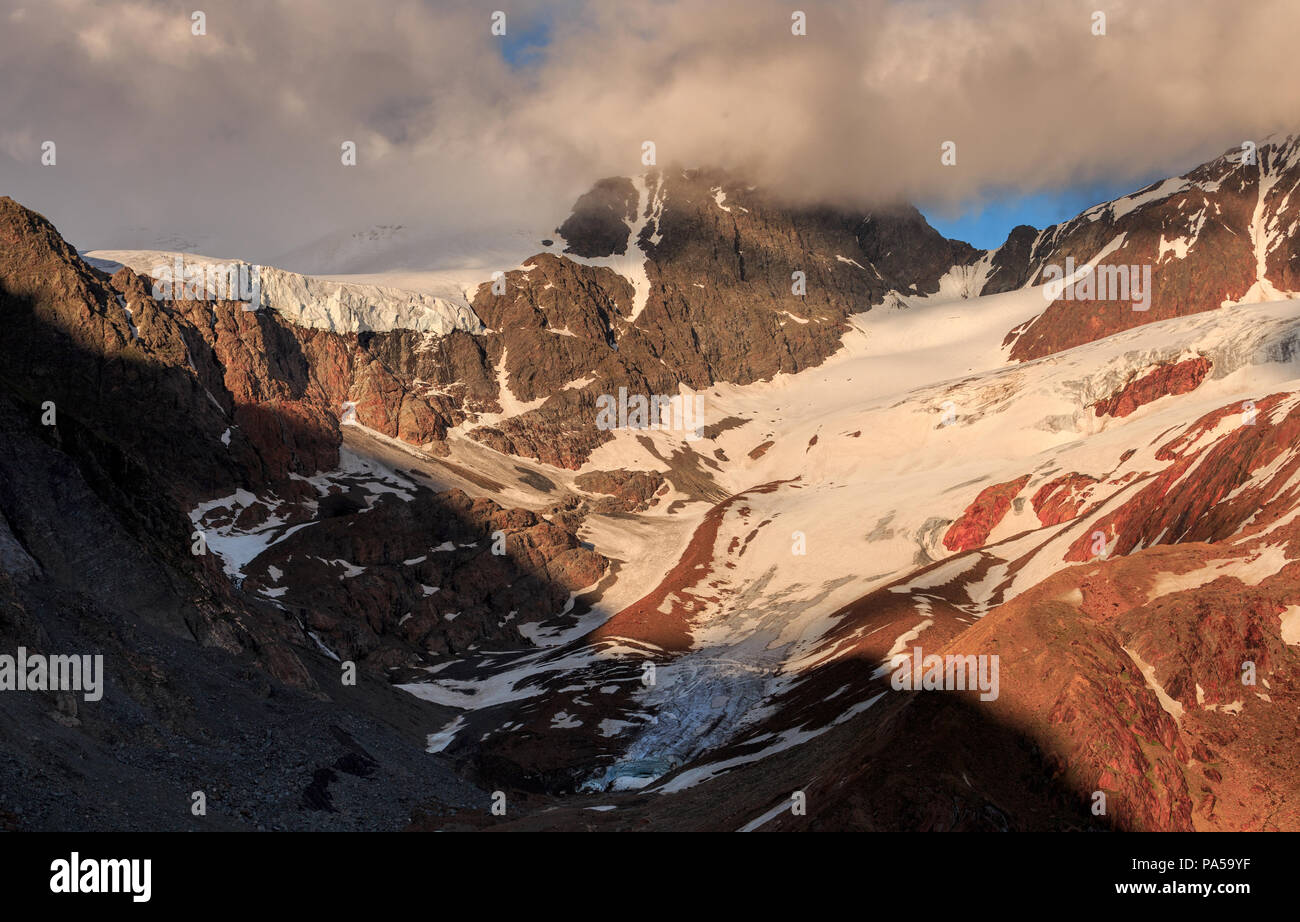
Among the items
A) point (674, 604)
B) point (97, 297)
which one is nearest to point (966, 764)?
point (674, 604)

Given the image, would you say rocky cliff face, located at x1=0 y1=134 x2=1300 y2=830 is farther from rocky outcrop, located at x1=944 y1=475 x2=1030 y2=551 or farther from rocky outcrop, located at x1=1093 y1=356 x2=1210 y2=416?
rocky outcrop, located at x1=1093 y1=356 x2=1210 y2=416

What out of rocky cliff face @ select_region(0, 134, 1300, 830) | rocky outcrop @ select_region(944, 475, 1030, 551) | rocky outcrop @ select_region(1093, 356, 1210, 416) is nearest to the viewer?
rocky cliff face @ select_region(0, 134, 1300, 830)

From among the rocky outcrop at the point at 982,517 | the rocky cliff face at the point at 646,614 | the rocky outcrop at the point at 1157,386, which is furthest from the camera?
the rocky outcrop at the point at 1157,386

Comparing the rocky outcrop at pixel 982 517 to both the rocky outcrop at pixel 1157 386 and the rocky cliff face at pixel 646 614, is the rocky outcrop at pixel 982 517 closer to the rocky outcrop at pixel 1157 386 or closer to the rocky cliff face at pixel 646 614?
the rocky cliff face at pixel 646 614

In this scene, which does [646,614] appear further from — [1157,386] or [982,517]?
[1157,386]

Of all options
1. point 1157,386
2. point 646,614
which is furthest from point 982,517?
point 1157,386

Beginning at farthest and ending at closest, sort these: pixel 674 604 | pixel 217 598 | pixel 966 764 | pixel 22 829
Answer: pixel 674 604 → pixel 217 598 → pixel 966 764 → pixel 22 829

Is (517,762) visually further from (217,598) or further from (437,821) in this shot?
(437,821)

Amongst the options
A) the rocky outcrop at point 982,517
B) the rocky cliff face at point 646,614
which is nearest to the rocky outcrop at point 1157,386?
the rocky cliff face at point 646,614

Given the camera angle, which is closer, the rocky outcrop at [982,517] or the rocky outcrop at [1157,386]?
the rocky outcrop at [982,517]

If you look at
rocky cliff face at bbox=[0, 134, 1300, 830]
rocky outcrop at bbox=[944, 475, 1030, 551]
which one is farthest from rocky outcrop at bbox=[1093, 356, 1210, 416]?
rocky outcrop at bbox=[944, 475, 1030, 551]

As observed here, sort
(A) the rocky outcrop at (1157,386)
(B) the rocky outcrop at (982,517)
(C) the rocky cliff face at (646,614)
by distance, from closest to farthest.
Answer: (C) the rocky cliff face at (646,614) < (B) the rocky outcrop at (982,517) < (A) the rocky outcrop at (1157,386)
